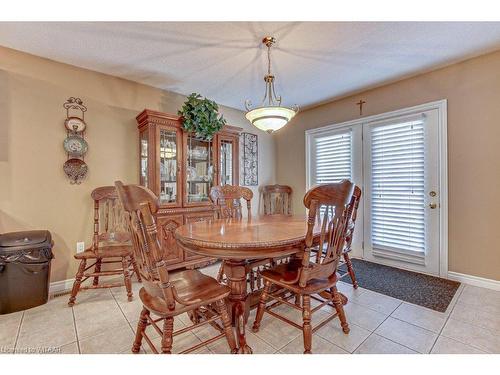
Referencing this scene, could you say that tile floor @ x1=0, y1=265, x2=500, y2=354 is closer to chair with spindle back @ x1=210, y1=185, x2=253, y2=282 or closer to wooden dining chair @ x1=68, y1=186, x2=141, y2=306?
wooden dining chair @ x1=68, y1=186, x2=141, y2=306

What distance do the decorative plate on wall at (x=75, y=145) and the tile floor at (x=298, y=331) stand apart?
1.50m

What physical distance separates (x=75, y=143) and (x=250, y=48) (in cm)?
211

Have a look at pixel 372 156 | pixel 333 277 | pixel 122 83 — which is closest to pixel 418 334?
pixel 333 277

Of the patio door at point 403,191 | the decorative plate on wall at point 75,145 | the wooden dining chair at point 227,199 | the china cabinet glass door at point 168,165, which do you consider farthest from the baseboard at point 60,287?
the patio door at point 403,191

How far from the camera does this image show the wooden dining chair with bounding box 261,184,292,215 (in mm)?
4312

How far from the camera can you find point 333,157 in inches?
149

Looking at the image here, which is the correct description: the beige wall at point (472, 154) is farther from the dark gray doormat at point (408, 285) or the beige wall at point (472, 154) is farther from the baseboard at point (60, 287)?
the baseboard at point (60, 287)

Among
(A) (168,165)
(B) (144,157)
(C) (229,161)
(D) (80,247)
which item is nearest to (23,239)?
(D) (80,247)

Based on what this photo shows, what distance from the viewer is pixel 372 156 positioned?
3316 millimetres

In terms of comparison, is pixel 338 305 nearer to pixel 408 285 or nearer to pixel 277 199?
pixel 408 285

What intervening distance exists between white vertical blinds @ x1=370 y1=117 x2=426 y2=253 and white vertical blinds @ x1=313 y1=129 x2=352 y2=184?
369 millimetres
